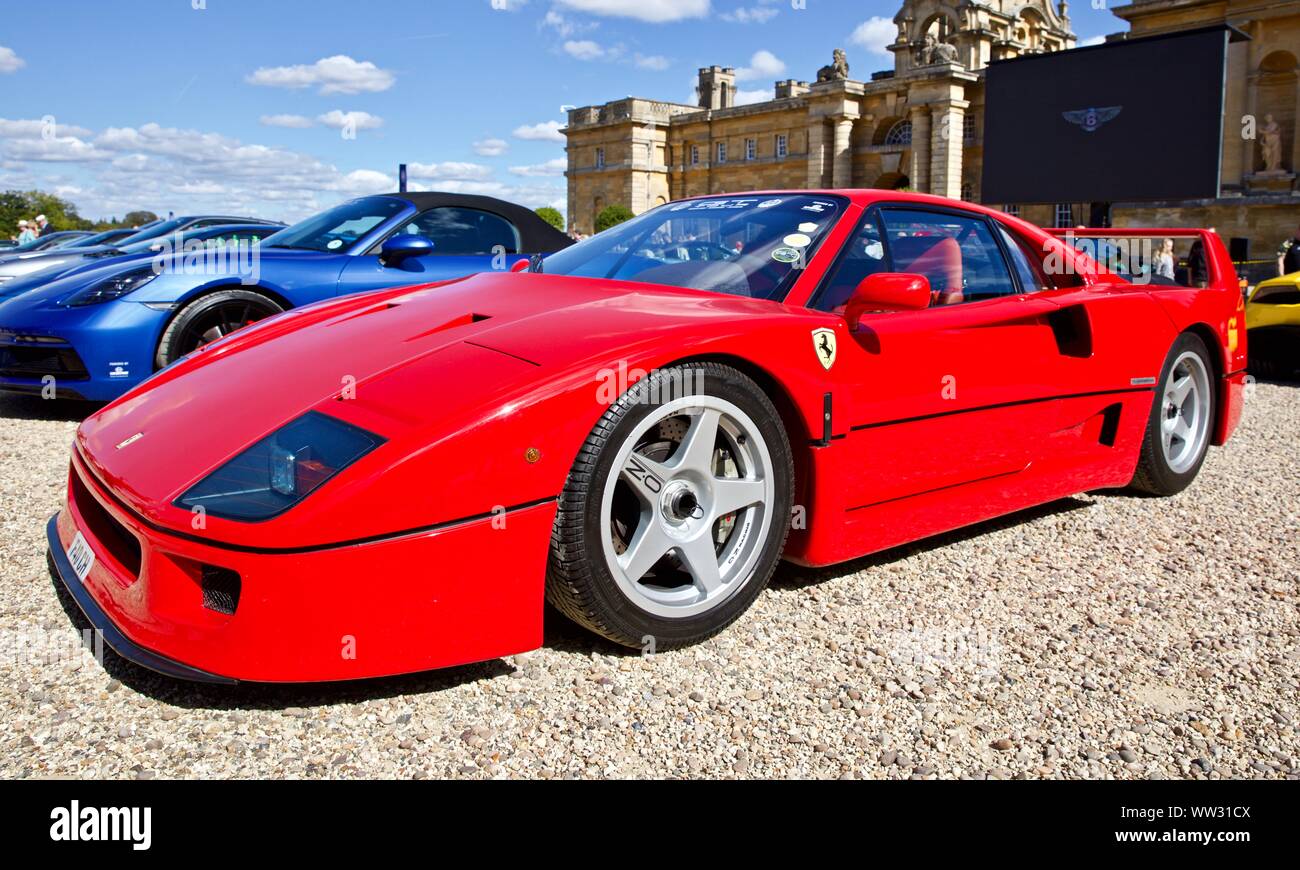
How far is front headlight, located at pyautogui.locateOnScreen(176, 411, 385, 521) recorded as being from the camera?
2021mm

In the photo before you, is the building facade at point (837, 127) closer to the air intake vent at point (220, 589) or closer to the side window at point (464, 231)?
the side window at point (464, 231)

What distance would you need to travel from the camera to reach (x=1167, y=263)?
1105 cm

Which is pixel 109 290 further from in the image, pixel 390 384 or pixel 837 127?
pixel 837 127

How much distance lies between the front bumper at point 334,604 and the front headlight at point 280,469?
0.09 m

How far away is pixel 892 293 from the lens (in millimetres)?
2727

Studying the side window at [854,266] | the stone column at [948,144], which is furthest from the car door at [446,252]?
the stone column at [948,144]

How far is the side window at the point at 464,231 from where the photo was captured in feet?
20.5

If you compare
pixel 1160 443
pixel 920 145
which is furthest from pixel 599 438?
pixel 920 145

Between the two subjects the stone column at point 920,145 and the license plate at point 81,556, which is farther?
the stone column at point 920,145

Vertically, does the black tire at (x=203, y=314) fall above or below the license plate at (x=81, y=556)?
above

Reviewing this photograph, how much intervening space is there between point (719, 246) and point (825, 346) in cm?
63

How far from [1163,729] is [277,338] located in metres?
2.59

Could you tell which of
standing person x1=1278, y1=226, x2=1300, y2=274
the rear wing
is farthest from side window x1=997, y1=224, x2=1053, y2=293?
standing person x1=1278, y1=226, x2=1300, y2=274
